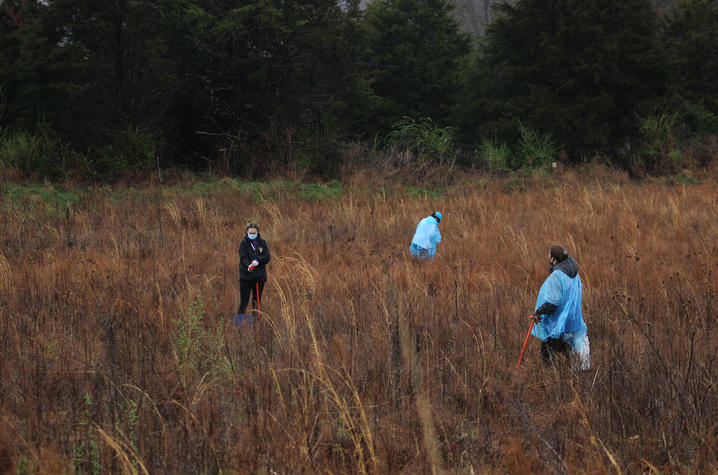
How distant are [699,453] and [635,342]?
1.88 metres

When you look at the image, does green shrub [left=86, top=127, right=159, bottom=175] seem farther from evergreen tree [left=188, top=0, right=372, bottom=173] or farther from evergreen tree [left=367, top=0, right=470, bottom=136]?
evergreen tree [left=367, top=0, right=470, bottom=136]

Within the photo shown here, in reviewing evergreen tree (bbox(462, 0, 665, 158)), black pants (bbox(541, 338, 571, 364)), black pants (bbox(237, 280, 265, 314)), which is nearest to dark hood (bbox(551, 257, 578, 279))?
black pants (bbox(541, 338, 571, 364))

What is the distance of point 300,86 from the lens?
776 inches

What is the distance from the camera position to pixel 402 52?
30453 mm

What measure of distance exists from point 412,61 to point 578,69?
421 inches

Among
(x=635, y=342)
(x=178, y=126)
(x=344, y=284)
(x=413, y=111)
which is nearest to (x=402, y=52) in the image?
(x=413, y=111)

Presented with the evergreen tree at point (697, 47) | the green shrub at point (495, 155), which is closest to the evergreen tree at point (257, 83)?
the green shrub at point (495, 155)

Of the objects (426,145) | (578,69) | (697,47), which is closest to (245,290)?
(426,145)

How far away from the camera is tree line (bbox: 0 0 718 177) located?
16.3 metres

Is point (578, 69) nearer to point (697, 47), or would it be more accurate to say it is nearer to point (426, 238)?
point (697, 47)

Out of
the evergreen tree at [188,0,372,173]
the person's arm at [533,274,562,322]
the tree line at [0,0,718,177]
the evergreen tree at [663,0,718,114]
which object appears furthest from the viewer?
the evergreen tree at [663,0,718,114]

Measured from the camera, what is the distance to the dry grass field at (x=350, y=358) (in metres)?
3.08

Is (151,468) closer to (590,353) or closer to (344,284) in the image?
(590,353)

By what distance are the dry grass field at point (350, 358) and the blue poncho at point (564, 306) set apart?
267 mm
